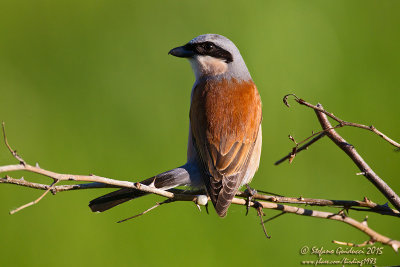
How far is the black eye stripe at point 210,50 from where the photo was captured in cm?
368

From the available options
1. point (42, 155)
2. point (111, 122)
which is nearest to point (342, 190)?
point (111, 122)

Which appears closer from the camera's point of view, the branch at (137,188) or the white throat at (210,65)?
the branch at (137,188)

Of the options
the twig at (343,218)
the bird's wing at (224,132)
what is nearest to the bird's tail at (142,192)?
the bird's wing at (224,132)

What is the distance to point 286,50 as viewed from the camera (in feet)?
16.7

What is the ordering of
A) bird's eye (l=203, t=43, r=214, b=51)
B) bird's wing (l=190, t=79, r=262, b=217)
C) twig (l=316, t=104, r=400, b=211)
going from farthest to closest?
1. bird's eye (l=203, t=43, r=214, b=51)
2. bird's wing (l=190, t=79, r=262, b=217)
3. twig (l=316, t=104, r=400, b=211)

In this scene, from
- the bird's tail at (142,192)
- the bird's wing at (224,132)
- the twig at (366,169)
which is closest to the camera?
the twig at (366,169)

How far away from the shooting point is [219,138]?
10.4ft

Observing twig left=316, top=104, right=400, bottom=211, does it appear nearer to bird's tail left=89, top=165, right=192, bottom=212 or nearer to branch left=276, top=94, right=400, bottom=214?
branch left=276, top=94, right=400, bottom=214

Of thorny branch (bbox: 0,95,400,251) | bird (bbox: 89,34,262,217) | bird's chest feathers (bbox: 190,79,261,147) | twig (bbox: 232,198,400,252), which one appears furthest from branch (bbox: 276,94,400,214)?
bird's chest feathers (bbox: 190,79,261,147)

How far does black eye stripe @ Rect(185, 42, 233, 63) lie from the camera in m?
3.68

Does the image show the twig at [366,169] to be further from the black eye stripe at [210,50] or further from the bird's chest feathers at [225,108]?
the black eye stripe at [210,50]

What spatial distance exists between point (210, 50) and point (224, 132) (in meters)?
0.71

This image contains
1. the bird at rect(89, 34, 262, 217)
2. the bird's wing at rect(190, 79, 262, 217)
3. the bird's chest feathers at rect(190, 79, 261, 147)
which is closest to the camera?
the bird at rect(89, 34, 262, 217)

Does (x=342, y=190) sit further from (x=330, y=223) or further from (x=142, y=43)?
(x=142, y=43)
